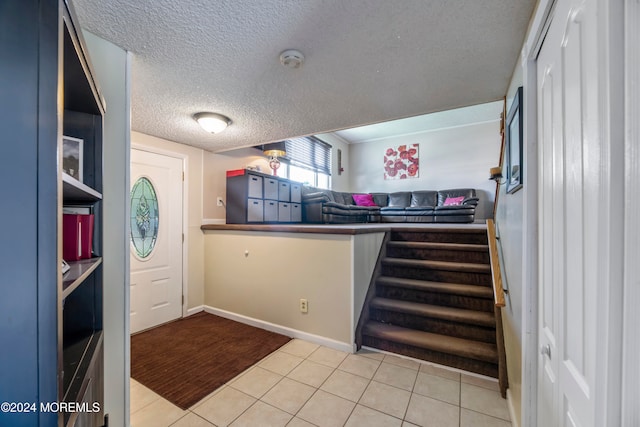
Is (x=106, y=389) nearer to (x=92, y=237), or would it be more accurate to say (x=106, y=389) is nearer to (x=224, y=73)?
(x=92, y=237)

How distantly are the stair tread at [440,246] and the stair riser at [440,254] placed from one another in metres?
0.04

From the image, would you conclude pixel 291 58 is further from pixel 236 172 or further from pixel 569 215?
pixel 236 172

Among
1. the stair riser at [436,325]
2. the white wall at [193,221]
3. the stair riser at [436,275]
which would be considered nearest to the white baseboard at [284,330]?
the white wall at [193,221]

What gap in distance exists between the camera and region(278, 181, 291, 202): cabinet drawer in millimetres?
4191

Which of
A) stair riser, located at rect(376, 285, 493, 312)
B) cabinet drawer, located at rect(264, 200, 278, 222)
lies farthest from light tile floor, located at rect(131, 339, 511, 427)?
cabinet drawer, located at rect(264, 200, 278, 222)

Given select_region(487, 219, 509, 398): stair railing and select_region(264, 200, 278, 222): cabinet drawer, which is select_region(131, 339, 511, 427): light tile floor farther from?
select_region(264, 200, 278, 222): cabinet drawer

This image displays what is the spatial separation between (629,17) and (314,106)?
6.44 ft

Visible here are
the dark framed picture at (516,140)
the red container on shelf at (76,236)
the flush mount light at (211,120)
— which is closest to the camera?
the red container on shelf at (76,236)

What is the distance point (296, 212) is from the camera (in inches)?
184

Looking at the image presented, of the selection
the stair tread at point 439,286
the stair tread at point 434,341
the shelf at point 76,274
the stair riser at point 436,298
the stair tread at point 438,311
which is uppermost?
the shelf at point 76,274

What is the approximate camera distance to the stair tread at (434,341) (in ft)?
6.54

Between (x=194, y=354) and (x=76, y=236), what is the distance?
170 cm

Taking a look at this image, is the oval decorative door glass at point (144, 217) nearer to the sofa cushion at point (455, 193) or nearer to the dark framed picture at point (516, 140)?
the dark framed picture at point (516, 140)

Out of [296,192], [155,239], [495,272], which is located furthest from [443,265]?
[155,239]
